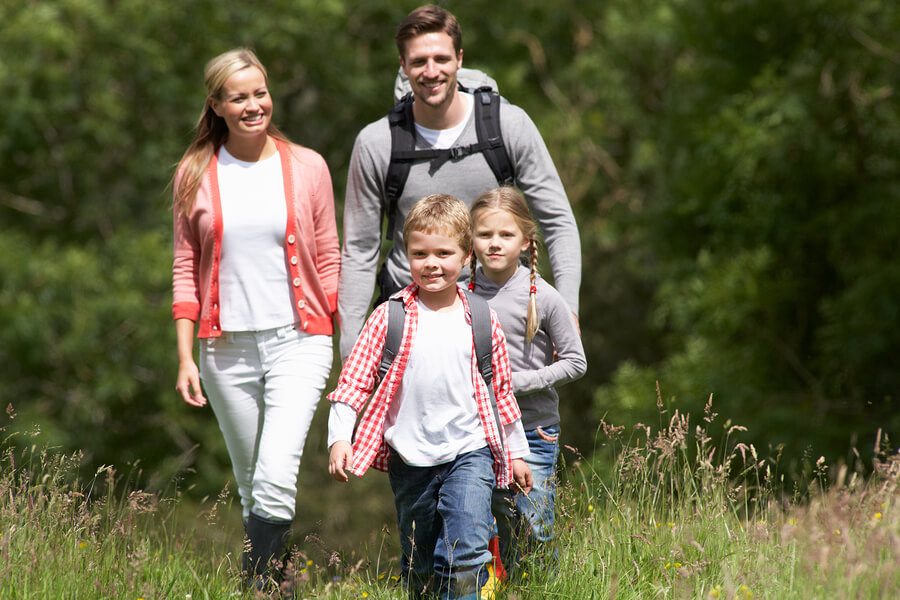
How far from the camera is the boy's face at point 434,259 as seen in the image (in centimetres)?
326

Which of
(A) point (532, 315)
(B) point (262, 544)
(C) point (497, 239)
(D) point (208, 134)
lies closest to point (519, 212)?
(C) point (497, 239)

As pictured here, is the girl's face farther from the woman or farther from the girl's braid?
the woman

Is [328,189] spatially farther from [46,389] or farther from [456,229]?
[46,389]

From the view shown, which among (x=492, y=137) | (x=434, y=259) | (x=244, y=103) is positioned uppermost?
(x=244, y=103)

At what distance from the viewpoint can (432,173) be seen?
3707 millimetres

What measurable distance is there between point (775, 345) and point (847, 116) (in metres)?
2.27

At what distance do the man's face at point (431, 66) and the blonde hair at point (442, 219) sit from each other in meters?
0.48

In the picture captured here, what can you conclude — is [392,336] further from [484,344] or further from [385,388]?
[484,344]

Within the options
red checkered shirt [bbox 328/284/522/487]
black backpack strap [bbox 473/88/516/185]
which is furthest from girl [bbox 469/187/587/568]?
black backpack strap [bbox 473/88/516/185]

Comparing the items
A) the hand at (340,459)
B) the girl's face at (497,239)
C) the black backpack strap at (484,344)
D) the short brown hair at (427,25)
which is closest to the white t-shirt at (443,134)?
the short brown hair at (427,25)

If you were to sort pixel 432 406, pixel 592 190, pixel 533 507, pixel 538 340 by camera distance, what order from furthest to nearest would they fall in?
pixel 592 190 < pixel 538 340 < pixel 533 507 < pixel 432 406

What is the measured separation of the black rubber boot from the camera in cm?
369

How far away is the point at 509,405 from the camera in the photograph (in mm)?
3311

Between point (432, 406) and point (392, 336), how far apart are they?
0.25m
